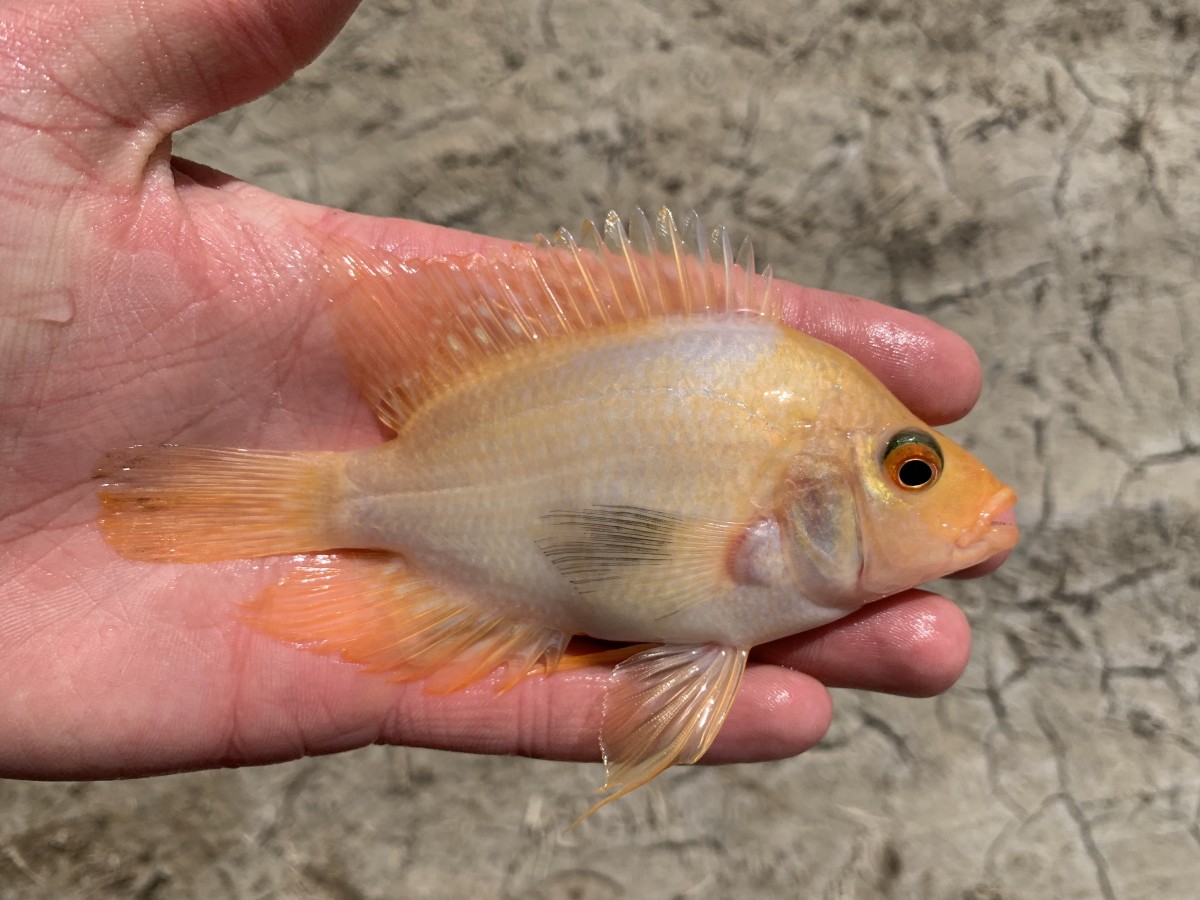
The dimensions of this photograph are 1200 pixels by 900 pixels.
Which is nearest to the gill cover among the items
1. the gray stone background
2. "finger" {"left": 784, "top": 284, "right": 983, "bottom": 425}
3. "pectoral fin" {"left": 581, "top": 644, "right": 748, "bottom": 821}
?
"pectoral fin" {"left": 581, "top": 644, "right": 748, "bottom": 821}

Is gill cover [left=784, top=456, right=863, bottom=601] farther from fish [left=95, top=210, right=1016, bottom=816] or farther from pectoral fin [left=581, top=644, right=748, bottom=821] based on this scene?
pectoral fin [left=581, top=644, right=748, bottom=821]

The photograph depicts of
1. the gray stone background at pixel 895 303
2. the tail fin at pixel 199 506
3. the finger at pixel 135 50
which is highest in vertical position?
the finger at pixel 135 50

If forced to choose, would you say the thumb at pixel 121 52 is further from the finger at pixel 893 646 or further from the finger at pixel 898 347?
the finger at pixel 893 646

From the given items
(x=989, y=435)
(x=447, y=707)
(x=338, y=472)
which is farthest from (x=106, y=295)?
(x=989, y=435)

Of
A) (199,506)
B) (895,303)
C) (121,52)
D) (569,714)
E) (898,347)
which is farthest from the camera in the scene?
(895,303)

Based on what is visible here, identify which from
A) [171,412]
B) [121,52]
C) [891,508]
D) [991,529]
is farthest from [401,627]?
[121,52]

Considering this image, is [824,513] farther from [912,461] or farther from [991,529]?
[991,529]

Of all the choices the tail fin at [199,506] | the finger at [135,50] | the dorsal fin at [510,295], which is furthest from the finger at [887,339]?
the tail fin at [199,506]
